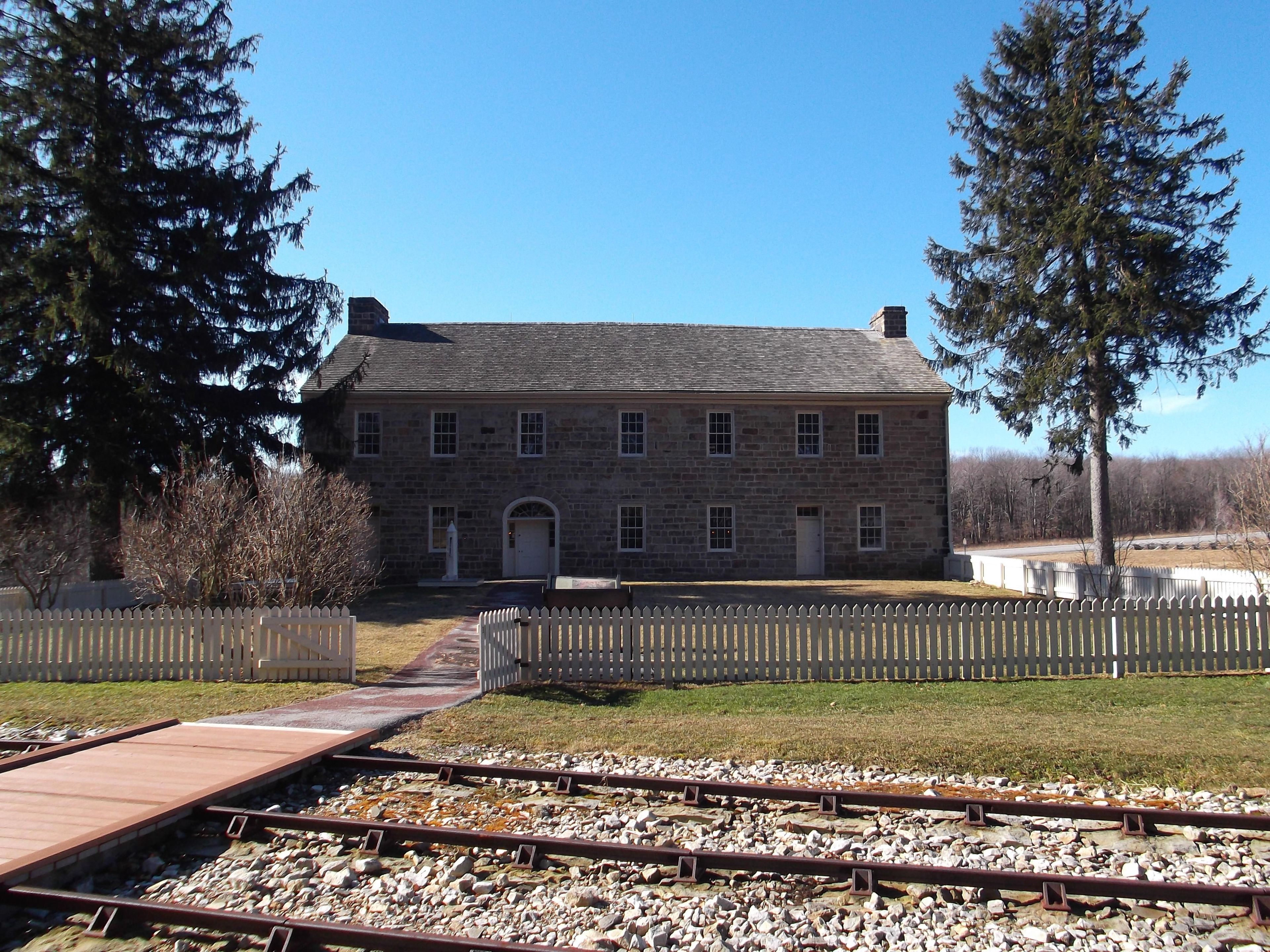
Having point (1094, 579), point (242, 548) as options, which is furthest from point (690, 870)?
point (1094, 579)

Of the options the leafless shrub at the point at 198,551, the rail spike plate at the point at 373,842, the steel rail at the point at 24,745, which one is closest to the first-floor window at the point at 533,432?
the leafless shrub at the point at 198,551

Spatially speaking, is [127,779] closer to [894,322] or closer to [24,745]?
[24,745]

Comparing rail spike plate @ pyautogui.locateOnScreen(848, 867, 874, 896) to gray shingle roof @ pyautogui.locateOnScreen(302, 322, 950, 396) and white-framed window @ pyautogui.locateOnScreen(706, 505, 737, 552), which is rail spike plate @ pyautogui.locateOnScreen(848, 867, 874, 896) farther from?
gray shingle roof @ pyautogui.locateOnScreen(302, 322, 950, 396)

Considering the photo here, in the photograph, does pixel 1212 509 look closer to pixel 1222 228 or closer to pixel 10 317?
pixel 1222 228

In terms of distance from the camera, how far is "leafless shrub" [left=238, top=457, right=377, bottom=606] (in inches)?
537

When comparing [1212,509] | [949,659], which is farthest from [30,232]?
[1212,509]

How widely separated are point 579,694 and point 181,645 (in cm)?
602

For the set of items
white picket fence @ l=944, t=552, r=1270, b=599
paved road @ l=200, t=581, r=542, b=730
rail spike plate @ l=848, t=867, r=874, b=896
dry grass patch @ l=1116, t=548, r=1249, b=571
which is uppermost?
white picket fence @ l=944, t=552, r=1270, b=599

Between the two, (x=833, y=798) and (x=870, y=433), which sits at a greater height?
(x=870, y=433)

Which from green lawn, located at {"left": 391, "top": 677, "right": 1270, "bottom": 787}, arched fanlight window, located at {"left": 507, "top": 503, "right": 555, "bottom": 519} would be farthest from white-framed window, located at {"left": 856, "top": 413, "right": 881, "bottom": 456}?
green lawn, located at {"left": 391, "top": 677, "right": 1270, "bottom": 787}

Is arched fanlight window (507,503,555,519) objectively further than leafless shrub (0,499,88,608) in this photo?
Yes

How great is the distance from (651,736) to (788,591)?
14.1 metres

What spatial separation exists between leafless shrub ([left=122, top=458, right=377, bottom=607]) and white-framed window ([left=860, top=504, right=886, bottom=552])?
56.2 feet

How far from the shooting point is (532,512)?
26.1m
